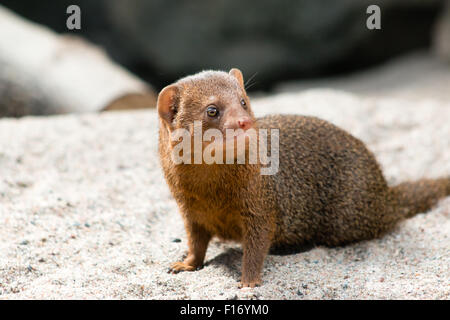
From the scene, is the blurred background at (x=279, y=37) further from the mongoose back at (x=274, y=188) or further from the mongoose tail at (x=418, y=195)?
the mongoose back at (x=274, y=188)

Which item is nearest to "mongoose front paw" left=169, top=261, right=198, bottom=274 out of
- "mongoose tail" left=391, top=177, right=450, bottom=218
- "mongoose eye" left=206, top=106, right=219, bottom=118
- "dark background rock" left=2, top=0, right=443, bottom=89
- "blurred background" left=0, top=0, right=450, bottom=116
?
"mongoose eye" left=206, top=106, right=219, bottom=118

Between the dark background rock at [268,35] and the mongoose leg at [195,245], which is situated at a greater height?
the dark background rock at [268,35]

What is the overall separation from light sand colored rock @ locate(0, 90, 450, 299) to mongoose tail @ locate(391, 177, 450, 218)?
0.08 meters

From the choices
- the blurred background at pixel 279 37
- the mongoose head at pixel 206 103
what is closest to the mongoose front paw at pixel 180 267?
the mongoose head at pixel 206 103

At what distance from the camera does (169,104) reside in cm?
260

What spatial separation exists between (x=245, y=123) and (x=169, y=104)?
0.46 meters

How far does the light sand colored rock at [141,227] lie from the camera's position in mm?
2529

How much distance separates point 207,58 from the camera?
7617mm

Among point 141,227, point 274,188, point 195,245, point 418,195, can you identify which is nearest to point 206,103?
point 274,188

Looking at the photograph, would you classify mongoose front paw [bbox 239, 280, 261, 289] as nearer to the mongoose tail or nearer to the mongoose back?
the mongoose back

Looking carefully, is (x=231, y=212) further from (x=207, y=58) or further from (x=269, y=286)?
(x=207, y=58)

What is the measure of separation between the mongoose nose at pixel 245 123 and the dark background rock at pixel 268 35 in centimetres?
516

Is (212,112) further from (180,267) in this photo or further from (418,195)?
(418,195)

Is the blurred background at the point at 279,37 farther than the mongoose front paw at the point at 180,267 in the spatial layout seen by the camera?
Yes
